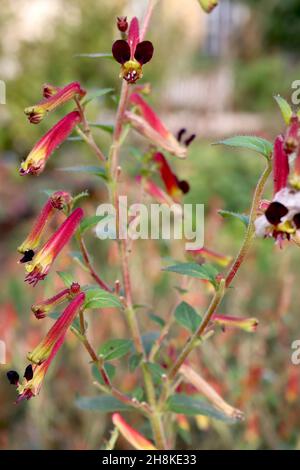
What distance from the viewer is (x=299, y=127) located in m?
0.56

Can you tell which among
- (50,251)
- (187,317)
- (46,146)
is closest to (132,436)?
(187,317)

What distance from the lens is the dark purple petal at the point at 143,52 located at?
609mm

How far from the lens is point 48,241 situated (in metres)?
0.68

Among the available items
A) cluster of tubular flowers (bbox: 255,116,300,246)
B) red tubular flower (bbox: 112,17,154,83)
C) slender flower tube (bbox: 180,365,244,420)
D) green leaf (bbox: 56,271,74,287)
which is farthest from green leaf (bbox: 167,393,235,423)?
red tubular flower (bbox: 112,17,154,83)

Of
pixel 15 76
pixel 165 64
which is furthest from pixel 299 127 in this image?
pixel 165 64

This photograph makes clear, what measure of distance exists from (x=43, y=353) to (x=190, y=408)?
25 centimetres

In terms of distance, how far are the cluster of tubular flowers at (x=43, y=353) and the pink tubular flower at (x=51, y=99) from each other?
0.67ft

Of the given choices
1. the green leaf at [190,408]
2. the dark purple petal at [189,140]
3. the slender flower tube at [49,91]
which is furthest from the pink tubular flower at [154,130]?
the green leaf at [190,408]

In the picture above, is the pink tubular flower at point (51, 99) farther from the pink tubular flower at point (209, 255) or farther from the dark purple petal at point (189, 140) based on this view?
the pink tubular flower at point (209, 255)

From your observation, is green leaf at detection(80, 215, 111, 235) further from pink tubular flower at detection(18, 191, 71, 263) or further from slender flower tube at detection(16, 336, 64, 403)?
slender flower tube at detection(16, 336, 64, 403)

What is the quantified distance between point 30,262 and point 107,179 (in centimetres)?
15

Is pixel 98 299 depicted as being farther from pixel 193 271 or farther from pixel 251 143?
pixel 251 143

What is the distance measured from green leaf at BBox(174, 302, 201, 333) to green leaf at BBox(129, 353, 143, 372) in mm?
70
